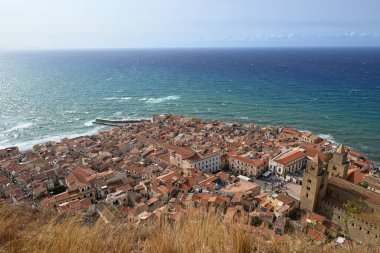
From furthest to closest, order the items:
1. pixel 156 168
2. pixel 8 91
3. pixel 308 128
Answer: pixel 8 91, pixel 308 128, pixel 156 168

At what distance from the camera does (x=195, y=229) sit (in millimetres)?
4648

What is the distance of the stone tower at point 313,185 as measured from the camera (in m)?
22.2

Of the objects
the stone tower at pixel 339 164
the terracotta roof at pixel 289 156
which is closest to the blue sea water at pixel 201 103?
the terracotta roof at pixel 289 156

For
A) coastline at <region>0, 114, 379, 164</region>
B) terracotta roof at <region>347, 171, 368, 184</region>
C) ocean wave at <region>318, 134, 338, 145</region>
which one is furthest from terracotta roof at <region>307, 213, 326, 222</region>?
ocean wave at <region>318, 134, 338, 145</region>

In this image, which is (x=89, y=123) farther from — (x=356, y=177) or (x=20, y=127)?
(x=356, y=177)

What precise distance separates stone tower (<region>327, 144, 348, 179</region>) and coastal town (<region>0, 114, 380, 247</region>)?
3.4 inches

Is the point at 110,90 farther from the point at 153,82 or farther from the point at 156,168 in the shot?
the point at 156,168

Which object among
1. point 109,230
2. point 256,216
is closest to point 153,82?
point 256,216

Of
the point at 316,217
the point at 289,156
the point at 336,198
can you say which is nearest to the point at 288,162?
the point at 289,156

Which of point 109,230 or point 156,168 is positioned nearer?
point 109,230

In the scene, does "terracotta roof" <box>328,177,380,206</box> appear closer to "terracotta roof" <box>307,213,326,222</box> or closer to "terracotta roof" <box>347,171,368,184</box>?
"terracotta roof" <box>307,213,326,222</box>

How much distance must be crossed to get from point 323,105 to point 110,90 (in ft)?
189

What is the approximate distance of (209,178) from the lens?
2856 centimetres

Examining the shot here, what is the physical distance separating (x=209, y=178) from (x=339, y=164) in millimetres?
12445
